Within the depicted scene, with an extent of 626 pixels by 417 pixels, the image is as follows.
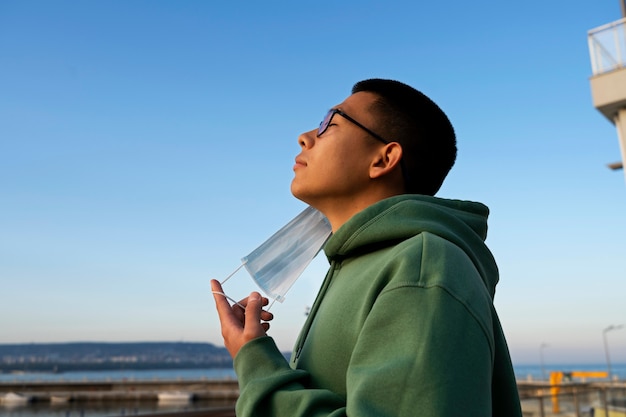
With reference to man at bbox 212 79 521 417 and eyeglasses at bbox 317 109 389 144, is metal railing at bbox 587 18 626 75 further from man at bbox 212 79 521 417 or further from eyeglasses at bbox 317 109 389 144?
eyeglasses at bbox 317 109 389 144

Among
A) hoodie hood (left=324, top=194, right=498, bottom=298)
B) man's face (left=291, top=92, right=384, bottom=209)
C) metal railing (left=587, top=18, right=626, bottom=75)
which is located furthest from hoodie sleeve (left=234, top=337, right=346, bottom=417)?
metal railing (left=587, top=18, right=626, bottom=75)

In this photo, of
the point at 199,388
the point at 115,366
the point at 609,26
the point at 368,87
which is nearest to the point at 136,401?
the point at 199,388

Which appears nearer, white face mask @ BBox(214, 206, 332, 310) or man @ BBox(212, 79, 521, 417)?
man @ BBox(212, 79, 521, 417)

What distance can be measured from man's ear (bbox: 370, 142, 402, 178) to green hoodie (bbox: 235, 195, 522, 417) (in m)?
0.20

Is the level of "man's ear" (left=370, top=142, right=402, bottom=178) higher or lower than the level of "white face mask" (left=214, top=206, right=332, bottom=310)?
higher

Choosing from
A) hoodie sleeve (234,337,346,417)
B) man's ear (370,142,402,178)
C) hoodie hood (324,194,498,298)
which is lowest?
hoodie sleeve (234,337,346,417)

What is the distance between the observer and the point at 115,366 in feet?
554

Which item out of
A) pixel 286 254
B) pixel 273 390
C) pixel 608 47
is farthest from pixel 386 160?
pixel 608 47

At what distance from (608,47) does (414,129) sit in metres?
8.87

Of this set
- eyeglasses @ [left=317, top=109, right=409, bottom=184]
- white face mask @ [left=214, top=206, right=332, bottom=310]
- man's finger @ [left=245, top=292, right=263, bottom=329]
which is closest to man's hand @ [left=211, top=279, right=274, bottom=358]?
man's finger @ [left=245, top=292, right=263, bottom=329]

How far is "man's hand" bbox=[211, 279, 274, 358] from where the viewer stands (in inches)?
44.9

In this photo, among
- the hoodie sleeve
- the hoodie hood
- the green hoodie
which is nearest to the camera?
the green hoodie

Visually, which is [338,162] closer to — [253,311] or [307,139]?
[307,139]

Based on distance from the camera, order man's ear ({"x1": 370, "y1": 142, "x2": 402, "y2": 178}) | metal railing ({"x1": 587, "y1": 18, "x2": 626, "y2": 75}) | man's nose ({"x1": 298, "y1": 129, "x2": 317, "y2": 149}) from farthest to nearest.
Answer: metal railing ({"x1": 587, "y1": 18, "x2": 626, "y2": 75}) < man's nose ({"x1": 298, "y1": 129, "x2": 317, "y2": 149}) < man's ear ({"x1": 370, "y1": 142, "x2": 402, "y2": 178})
